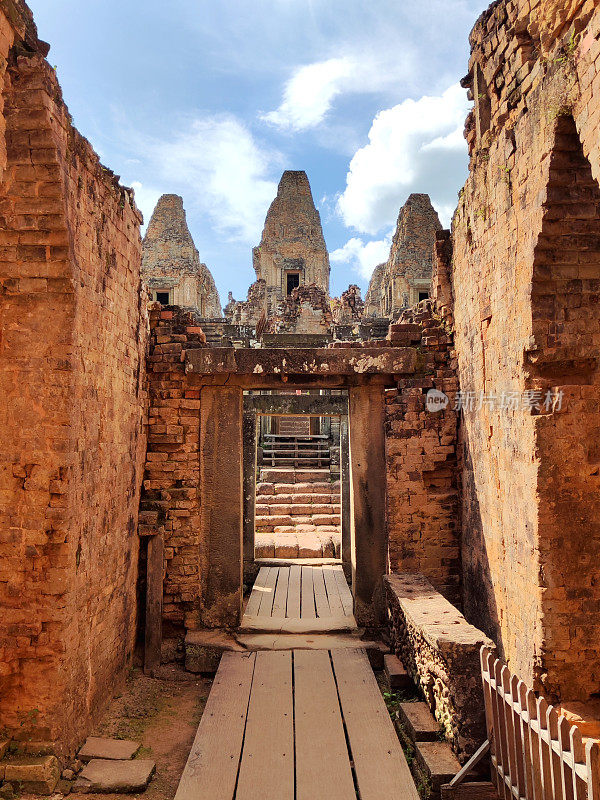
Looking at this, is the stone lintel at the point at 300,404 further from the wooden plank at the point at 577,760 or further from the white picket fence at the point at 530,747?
the wooden plank at the point at 577,760

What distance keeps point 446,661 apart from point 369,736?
3.11ft

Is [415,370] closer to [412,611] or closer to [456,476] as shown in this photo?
[456,476]

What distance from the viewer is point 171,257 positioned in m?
26.0

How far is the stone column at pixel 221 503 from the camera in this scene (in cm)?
614

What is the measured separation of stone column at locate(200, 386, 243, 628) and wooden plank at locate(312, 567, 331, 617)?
3.86ft

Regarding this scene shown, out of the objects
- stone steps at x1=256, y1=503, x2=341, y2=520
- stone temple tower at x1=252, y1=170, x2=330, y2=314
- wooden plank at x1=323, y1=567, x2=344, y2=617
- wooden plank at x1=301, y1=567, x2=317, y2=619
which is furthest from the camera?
stone temple tower at x1=252, y1=170, x2=330, y2=314

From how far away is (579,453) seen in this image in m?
4.15

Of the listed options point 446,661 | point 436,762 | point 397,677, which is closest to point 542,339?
point 446,661

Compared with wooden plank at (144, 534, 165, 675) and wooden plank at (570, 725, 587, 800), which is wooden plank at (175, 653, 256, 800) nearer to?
wooden plank at (144, 534, 165, 675)

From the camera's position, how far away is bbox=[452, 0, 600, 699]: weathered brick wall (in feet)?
12.4

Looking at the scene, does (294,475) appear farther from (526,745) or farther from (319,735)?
(526,745)

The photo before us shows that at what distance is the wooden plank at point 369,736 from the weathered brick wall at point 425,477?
129 centimetres

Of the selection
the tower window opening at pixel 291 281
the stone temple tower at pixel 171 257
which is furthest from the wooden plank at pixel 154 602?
the tower window opening at pixel 291 281

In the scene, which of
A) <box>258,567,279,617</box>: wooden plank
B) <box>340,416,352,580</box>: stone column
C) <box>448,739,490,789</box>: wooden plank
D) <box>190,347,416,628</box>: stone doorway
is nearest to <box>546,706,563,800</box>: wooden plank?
<box>448,739,490,789</box>: wooden plank
